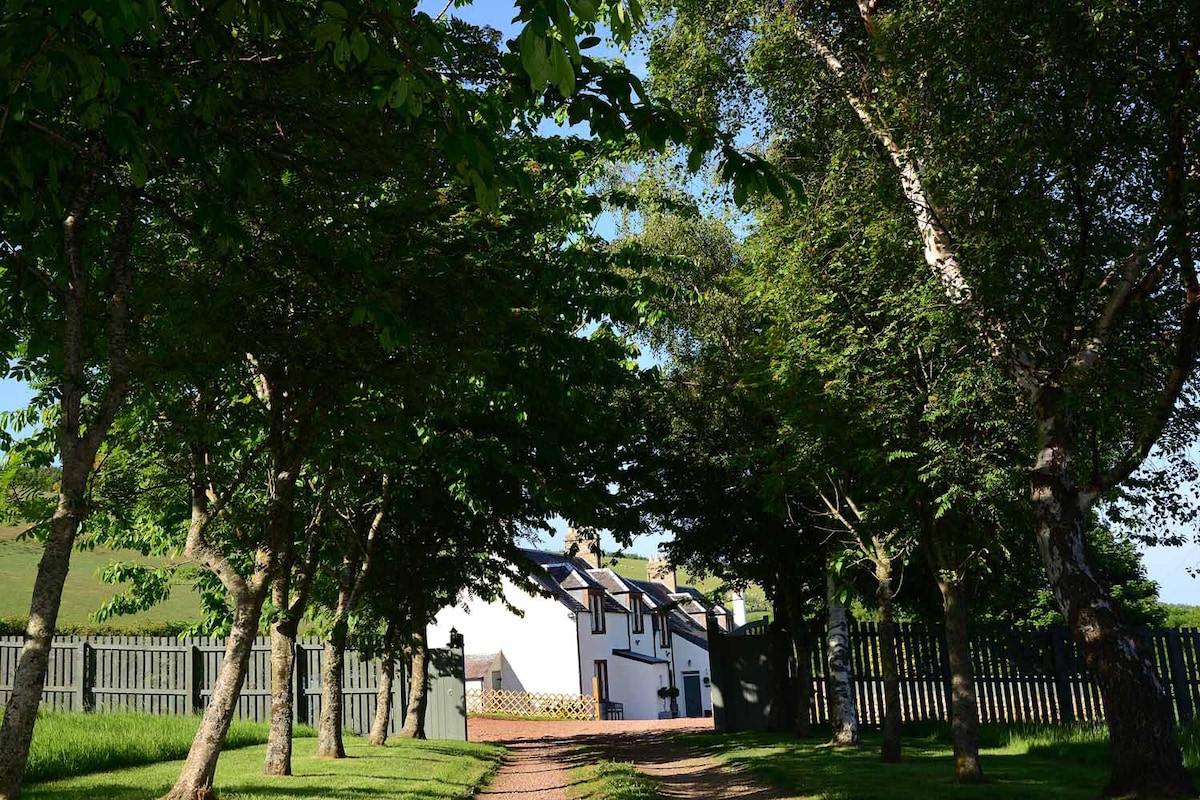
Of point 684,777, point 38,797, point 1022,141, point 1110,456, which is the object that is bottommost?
point 684,777

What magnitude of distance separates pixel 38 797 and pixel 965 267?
11515 millimetres

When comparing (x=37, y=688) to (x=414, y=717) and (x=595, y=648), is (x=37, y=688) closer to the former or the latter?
(x=414, y=717)

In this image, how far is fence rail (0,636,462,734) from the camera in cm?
2075

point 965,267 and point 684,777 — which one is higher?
point 965,267

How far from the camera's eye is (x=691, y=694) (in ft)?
212

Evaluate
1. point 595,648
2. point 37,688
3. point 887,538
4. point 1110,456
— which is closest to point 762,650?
point 887,538

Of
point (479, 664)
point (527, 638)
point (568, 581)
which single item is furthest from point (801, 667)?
point (568, 581)

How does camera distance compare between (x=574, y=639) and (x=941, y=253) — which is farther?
(x=574, y=639)

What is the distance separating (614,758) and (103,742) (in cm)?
897

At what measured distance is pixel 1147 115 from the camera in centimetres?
975

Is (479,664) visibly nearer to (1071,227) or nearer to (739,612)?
(739,612)

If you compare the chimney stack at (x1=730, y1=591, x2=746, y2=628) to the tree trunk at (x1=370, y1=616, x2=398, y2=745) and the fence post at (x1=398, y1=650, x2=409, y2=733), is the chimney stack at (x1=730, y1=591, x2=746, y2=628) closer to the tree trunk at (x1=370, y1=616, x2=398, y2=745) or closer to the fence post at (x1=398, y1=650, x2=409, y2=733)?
the fence post at (x1=398, y1=650, x2=409, y2=733)

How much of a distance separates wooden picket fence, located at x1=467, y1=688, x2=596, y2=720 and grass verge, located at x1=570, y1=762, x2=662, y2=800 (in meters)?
30.5

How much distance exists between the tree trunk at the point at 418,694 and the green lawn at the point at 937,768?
7.03 meters
